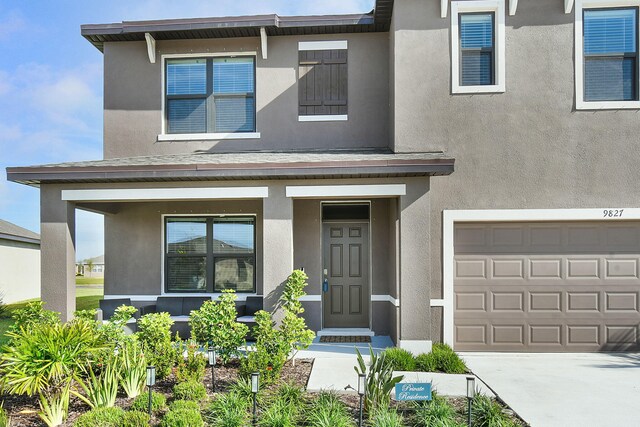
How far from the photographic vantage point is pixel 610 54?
858cm

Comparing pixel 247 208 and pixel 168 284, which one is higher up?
pixel 247 208

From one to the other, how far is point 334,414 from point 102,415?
2.59 metres

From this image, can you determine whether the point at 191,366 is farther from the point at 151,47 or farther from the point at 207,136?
the point at 151,47

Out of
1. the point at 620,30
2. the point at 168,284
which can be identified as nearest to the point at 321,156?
the point at 168,284

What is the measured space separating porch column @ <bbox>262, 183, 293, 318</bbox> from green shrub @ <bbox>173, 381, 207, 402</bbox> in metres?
2.48

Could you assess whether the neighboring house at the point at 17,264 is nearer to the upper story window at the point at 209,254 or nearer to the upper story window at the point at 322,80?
the upper story window at the point at 209,254

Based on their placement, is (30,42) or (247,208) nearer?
(247,208)

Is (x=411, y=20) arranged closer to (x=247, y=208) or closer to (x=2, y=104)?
(x=247, y=208)

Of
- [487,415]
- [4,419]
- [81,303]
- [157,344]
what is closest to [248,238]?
[157,344]

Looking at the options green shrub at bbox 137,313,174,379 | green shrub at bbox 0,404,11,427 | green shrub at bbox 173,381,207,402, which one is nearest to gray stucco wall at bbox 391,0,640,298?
green shrub at bbox 173,381,207,402

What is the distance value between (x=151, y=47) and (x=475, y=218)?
7.82 meters

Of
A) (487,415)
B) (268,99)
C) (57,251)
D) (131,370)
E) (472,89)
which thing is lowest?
(487,415)

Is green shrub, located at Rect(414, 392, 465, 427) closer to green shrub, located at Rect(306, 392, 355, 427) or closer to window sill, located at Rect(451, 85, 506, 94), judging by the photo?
green shrub, located at Rect(306, 392, 355, 427)

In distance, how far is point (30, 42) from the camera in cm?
2006
